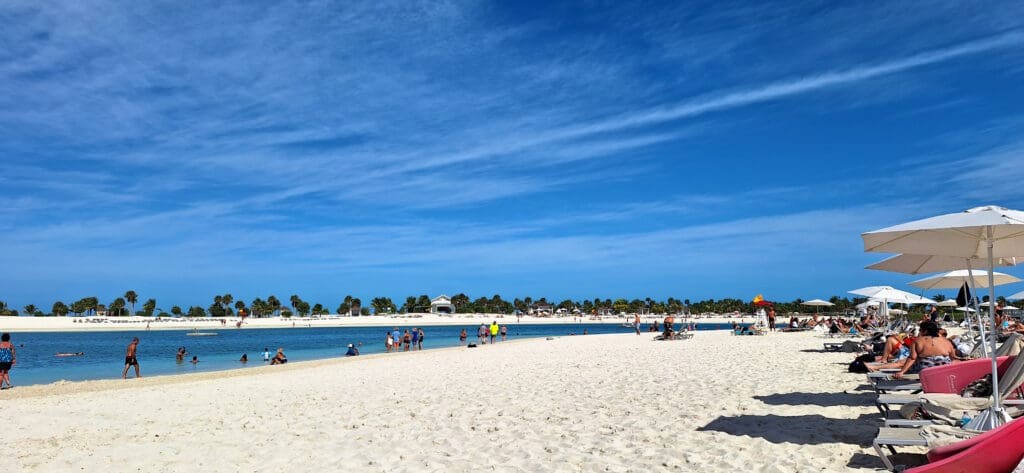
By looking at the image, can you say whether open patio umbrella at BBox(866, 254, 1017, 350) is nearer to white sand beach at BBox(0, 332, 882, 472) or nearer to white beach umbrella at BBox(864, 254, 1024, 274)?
white beach umbrella at BBox(864, 254, 1024, 274)

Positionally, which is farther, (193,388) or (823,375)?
(193,388)

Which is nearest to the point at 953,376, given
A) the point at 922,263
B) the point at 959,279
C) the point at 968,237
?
the point at 968,237

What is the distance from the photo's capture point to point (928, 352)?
7.68m

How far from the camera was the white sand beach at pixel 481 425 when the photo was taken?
5855 millimetres

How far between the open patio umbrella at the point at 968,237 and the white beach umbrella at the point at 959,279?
671cm

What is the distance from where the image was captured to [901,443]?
4.55m

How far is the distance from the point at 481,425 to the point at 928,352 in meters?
5.37

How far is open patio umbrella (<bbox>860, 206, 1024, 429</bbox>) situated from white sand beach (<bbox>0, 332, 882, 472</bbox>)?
1503 mm

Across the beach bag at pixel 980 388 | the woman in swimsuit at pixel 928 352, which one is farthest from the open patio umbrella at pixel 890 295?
the beach bag at pixel 980 388

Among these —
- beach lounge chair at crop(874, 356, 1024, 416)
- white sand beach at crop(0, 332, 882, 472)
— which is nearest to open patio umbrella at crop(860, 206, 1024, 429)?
beach lounge chair at crop(874, 356, 1024, 416)

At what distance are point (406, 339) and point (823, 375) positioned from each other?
23.7 m

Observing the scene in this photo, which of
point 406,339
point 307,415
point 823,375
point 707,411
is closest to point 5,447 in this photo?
point 307,415

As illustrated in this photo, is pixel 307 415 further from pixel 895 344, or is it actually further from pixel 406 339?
pixel 406 339

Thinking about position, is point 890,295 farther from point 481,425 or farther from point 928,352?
point 481,425
